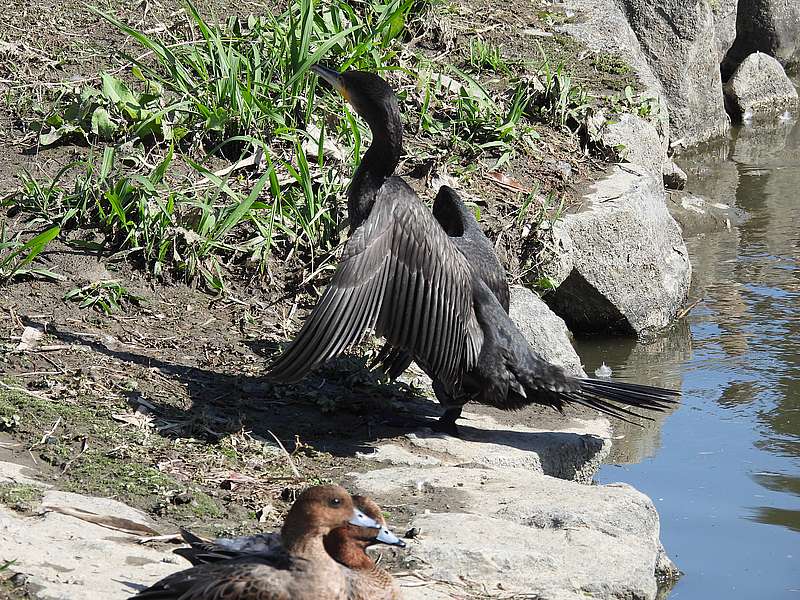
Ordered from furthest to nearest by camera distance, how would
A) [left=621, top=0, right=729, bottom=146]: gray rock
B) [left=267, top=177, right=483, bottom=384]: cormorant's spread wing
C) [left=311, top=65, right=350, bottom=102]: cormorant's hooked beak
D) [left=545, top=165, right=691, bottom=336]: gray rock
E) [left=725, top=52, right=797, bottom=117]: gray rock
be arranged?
1. [left=725, top=52, right=797, bottom=117]: gray rock
2. [left=621, top=0, right=729, bottom=146]: gray rock
3. [left=545, top=165, right=691, bottom=336]: gray rock
4. [left=311, top=65, right=350, bottom=102]: cormorant's hooked beak
5. [left=267, top=177, right=483, bottom=384]: cormorant's spread wing

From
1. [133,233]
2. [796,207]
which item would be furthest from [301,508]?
[796,207]

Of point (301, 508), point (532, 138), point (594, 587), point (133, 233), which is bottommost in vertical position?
point (594, 587)

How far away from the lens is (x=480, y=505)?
4.17 m

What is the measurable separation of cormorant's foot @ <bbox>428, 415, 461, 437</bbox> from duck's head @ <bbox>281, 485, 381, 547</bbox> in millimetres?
2180

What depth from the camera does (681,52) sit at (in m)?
11.0

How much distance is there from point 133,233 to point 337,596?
3327 mm

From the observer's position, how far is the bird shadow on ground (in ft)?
15.4

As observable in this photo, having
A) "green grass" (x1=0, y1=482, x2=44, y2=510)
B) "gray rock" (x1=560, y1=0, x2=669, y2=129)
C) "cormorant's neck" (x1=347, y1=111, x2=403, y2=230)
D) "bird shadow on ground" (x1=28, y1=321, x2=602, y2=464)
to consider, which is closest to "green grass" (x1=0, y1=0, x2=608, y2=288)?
"bird shadow on ground" (x1=28, y1=321, x2=602, y2=464)

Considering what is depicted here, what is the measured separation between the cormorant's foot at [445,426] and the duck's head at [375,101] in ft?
4.43

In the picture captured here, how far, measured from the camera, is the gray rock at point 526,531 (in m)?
3.57

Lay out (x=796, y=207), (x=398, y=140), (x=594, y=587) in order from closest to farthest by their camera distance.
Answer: (x=594, y=587), (x=398, y=140), (x=796, y=207)

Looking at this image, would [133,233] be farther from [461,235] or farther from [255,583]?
[255,583]

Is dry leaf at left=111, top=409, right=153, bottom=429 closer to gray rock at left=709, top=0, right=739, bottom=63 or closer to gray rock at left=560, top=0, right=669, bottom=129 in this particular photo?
gray rock at left=560, top=0, right=669, bottom=129

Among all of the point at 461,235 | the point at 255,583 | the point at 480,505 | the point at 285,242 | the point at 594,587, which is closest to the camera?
the point at 255,583
